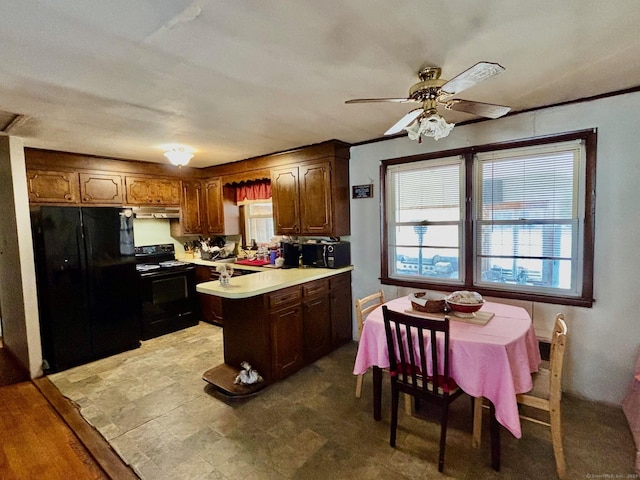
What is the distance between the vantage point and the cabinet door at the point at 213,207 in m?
4.84

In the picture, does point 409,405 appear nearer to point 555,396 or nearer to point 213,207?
point 555,396

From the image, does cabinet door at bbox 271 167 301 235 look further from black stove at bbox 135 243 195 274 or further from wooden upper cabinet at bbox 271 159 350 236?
black stove at bbox 135 243 195 274

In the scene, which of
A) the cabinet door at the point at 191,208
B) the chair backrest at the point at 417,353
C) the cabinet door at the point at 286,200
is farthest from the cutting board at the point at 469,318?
the cabinet door at the point at 191,208

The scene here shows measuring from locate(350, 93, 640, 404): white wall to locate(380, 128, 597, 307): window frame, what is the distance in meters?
0.05

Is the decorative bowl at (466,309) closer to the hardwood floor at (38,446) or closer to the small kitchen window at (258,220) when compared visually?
the hardwood floor at (38,446)

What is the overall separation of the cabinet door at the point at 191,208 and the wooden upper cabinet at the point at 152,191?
11 cm

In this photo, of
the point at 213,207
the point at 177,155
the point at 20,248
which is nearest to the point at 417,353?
the point at 177,155

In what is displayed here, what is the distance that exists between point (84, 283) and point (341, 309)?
9.30 feet

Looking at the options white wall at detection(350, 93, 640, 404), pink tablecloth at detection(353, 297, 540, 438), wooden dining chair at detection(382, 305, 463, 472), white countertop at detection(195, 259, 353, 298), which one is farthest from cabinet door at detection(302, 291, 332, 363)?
white wall at detection(350, 93, 640, 404)

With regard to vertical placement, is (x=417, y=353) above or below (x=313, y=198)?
below

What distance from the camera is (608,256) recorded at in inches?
96.0

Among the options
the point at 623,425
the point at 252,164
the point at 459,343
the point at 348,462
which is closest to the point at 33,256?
the point at 252,164

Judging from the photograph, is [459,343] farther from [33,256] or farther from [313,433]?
[33,256]

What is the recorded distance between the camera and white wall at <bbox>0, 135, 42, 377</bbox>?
3055 mm
